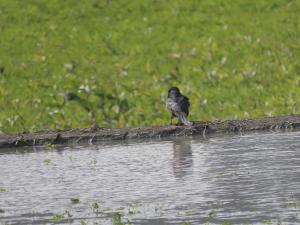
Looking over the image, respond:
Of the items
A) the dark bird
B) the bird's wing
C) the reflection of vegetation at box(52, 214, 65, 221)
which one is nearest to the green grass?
the dark bird

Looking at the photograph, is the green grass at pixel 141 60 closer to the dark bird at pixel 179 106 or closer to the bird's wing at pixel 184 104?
the dark bird at pixel 179 106

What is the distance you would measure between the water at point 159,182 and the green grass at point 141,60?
5.66 metres

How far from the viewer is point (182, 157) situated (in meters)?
17.7

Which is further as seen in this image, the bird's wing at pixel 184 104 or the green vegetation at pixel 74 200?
the bird's wing at pixel 184 104

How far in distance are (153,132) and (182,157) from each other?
392 centimetres

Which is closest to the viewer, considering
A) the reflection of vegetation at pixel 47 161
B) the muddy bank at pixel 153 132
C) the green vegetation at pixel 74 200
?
the green vegetation at pixel 74 200

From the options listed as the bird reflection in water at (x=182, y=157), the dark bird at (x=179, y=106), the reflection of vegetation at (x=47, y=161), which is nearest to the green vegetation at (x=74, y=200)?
the bird reflection in water at (x=182, y=157)

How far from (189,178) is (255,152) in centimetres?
312

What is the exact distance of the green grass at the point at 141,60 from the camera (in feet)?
86.6

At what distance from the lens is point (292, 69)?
28.6m

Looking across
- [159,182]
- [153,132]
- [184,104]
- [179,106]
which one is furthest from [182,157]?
[184,104]

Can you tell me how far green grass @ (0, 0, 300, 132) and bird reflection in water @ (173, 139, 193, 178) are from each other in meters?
5.89

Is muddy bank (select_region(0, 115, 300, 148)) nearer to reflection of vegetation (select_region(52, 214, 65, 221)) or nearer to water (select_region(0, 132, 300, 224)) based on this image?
water (select_region(0, 132, 300, 224))

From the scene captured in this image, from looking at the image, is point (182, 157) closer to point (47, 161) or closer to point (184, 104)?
point (47, 161)
